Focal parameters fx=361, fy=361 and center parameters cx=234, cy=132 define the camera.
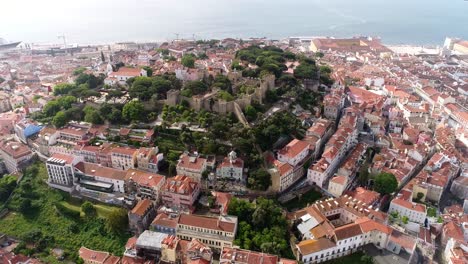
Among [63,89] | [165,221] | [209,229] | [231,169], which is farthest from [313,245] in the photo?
[63,89]

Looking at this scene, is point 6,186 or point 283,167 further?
point 6,186

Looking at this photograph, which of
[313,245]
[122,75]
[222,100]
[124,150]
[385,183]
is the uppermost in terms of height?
[122,75]

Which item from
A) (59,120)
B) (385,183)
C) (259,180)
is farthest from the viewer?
(59,120)

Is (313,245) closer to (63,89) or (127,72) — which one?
(127,72)

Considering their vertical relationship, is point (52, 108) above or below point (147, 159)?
above

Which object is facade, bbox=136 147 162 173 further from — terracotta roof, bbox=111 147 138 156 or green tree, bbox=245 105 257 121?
green tree, bbox=245 105 257 121

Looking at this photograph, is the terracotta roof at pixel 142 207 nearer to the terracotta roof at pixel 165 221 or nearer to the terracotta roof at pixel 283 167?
the terracotta roof at pixel 165 221
